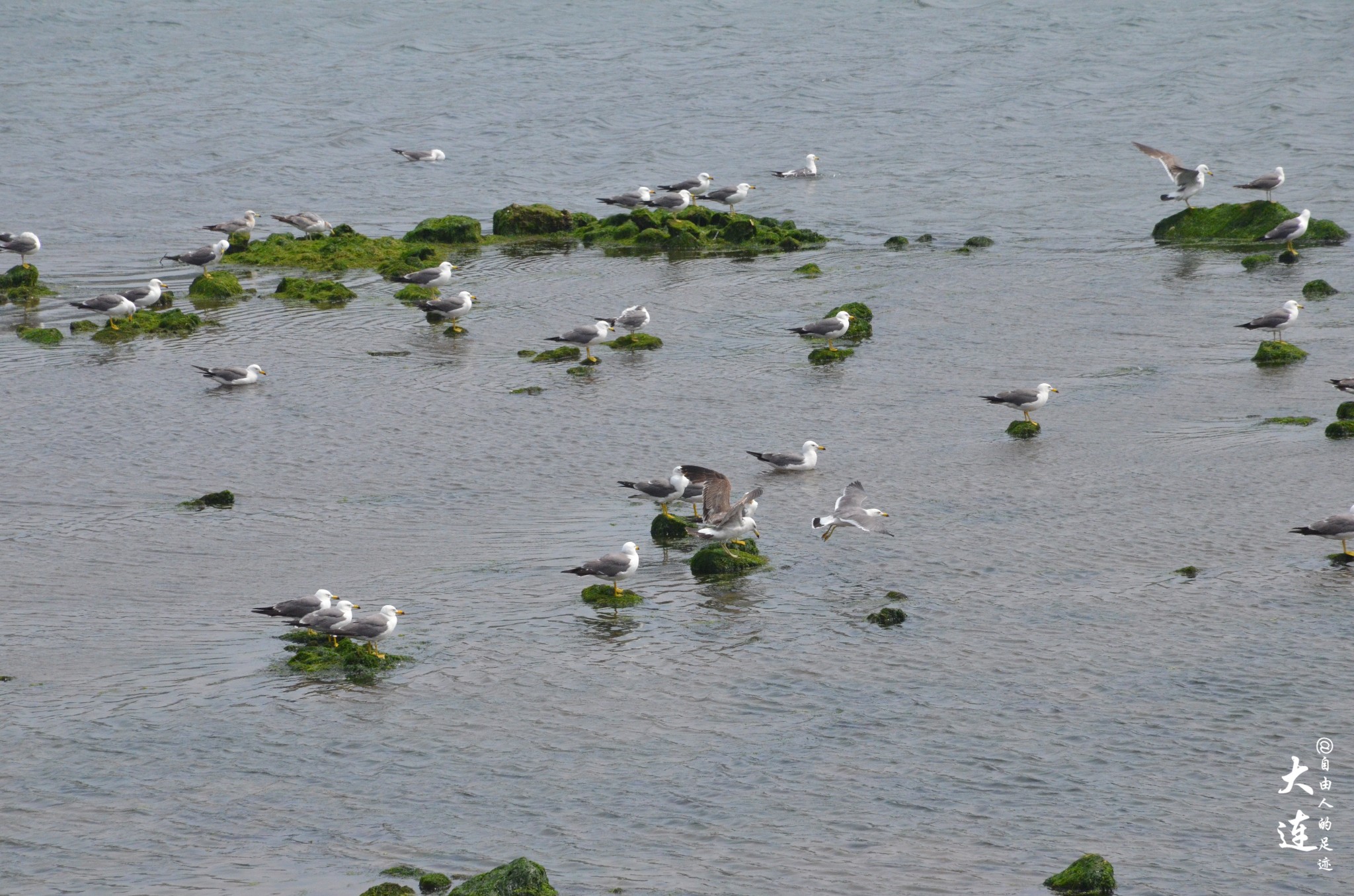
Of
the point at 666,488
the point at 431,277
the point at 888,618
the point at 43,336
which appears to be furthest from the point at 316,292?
the point at 888,618

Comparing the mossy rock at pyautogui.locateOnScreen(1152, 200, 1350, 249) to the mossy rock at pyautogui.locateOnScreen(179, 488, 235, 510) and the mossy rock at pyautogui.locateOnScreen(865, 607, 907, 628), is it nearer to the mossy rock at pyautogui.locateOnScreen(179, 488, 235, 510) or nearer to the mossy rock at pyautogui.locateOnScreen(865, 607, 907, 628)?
the mossy rock at pyautogui.locateOnScreen(865, 607, 907, 628)

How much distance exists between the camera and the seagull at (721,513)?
14805 millimetres

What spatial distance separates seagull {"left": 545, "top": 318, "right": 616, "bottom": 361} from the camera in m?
Answer: 22.2

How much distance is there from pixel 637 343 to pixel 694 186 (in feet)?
41.8

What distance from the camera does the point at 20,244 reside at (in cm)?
2806

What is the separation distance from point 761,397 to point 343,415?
18.1 ft

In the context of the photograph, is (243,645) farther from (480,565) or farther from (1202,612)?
(1202,612)

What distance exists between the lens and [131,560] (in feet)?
48.6

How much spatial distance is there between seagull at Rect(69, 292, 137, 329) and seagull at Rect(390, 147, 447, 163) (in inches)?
679

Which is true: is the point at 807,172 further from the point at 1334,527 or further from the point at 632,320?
the point at 1334,527

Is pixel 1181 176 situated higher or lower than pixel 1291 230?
higher

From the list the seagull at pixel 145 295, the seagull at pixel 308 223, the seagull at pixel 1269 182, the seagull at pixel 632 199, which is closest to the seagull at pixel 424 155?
the seagull at pixel 632 199

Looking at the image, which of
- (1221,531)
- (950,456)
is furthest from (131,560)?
(1221,531)

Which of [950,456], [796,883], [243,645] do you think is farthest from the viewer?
[950,456]
